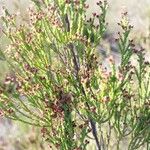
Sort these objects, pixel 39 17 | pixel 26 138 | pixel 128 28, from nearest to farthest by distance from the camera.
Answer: pixel 39 17 < pixel 128 28 < pixel 26 138

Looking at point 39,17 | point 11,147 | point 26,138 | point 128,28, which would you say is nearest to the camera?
point 39,17

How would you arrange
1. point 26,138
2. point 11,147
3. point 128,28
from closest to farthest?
point 128,28 < point 26,138 < point 11,147

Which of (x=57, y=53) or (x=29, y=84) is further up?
(x=57, y=53)

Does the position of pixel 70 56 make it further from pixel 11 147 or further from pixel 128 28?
pixel 11 147

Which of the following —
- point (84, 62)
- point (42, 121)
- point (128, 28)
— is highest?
point (128, 28)

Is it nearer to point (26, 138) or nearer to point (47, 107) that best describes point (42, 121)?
point (47, 107)

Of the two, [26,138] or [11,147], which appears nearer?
[26,138]

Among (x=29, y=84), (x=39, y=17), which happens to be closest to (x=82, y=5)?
(x=39, y=17)

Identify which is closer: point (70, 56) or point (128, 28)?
point (70, 56)

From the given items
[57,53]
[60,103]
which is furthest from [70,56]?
[60,103]
